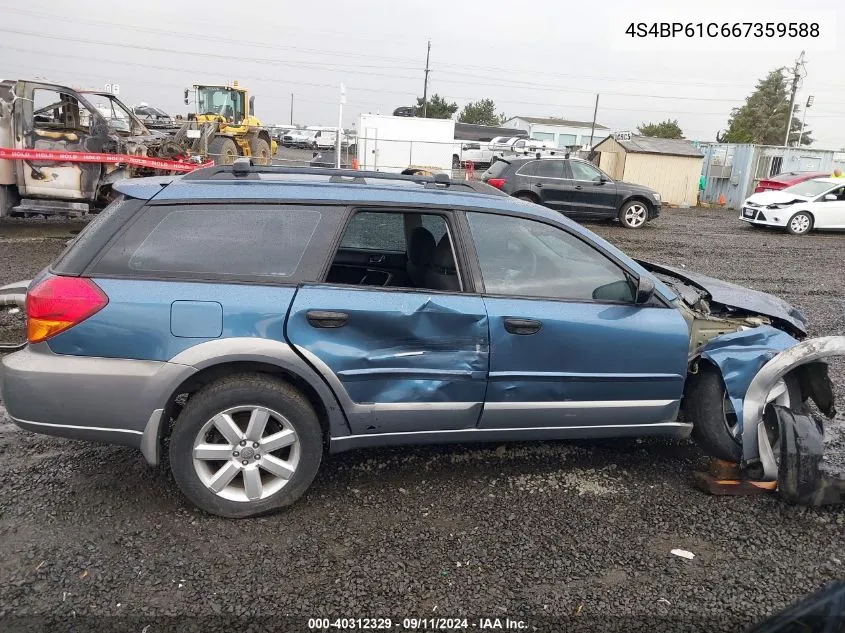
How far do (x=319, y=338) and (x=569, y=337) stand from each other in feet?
4.15

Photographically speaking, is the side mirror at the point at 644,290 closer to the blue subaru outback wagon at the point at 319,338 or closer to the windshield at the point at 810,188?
the blue subaru outback wagon at the point at 319,338

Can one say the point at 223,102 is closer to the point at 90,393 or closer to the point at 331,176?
the point at 331,176

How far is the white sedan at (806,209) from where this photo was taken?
15.0 metres

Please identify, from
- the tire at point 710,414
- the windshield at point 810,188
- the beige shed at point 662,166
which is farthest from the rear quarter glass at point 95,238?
the beige shed at point 662,166

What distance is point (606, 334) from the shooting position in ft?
10.8

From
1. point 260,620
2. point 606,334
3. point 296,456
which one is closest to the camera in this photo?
point 260,620

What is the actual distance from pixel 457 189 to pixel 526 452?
1.63 m

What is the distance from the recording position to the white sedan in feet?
49.1

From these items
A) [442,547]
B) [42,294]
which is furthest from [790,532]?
[42,294]

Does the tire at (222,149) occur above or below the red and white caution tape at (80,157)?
above

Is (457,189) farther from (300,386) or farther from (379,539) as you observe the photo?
(379,539)

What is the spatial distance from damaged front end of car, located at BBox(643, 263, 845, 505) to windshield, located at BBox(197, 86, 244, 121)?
750 inches

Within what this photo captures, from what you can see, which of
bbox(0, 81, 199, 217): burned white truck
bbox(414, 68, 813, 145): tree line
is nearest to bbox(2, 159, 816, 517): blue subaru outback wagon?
bbox(0, 81, 199, 217): burned white truck

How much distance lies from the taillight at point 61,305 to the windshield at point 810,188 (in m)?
16.6
